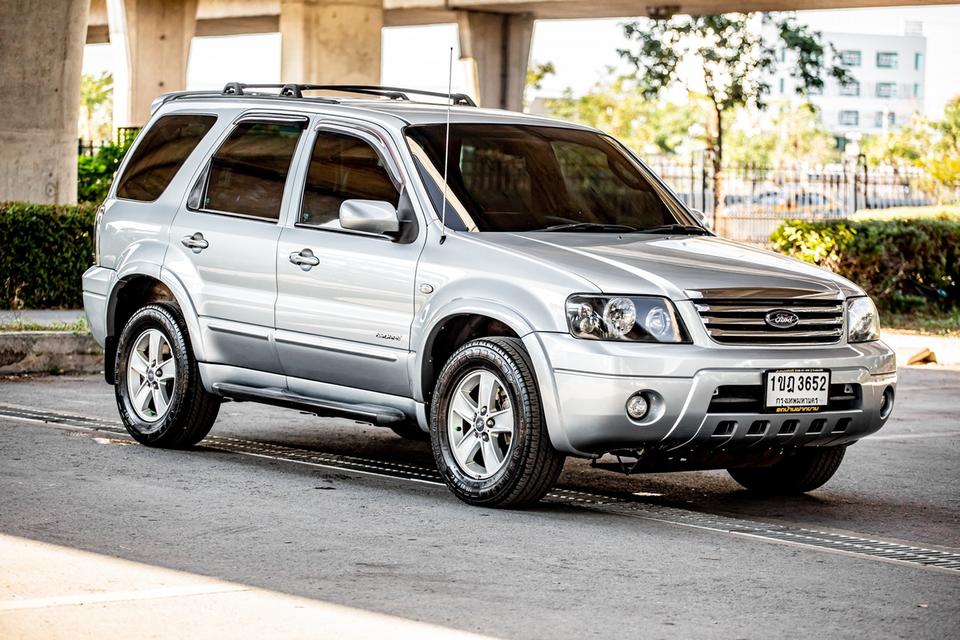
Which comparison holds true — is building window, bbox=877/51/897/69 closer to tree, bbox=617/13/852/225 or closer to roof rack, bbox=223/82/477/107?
tree, bbox=617/13/852/225

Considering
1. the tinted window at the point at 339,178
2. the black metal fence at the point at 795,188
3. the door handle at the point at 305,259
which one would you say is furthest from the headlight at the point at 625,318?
the black metal fence at the point at 795,188

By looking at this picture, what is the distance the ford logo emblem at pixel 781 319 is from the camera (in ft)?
24.6

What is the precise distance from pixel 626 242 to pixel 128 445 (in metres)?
3.29

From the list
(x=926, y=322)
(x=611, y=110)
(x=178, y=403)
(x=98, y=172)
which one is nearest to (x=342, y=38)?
(x=98, y=172)

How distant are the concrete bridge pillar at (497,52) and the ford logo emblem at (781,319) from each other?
103 feet

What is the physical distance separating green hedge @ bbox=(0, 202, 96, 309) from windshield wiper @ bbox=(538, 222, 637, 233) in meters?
9.80

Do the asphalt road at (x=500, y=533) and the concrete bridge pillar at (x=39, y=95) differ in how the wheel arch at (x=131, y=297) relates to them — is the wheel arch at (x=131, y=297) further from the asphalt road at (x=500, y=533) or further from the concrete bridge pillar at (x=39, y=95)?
the concrete bridge pillar at (x=39, y=95)

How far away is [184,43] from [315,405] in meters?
33.9

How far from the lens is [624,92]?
3447 inches

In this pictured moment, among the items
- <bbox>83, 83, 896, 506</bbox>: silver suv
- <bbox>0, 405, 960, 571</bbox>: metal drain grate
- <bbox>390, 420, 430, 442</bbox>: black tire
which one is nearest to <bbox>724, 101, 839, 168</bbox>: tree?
<bbox>0, 405, 960, 571</bbox>: metal drain grate

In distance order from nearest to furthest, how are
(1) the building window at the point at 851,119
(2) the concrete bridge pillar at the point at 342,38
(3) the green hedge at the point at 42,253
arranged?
(3) the green hedge at the point at 42,253
(2) the concrete bridge pillar at the point at 342,38
(1) the building window at the point at 851,119

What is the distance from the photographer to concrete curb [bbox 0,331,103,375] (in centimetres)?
1322

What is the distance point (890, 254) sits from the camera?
19.6 m

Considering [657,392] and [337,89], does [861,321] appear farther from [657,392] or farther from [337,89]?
[337,89]
